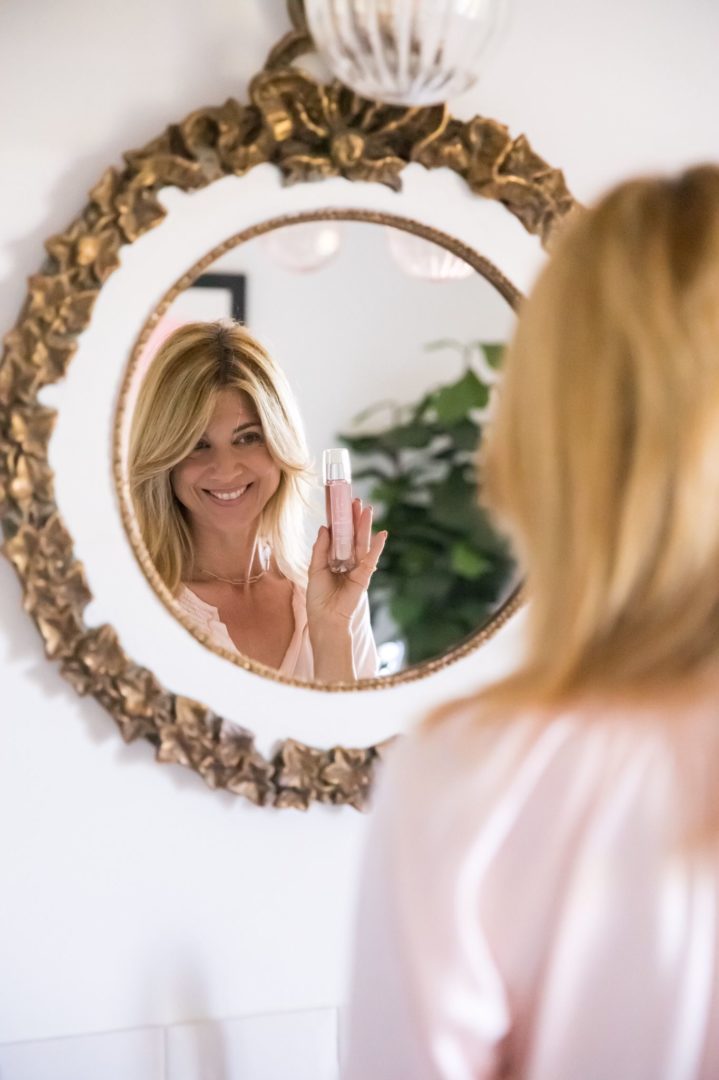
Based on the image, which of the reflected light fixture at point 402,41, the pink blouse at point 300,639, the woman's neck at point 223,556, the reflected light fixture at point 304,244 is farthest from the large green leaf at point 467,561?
the reflected light fixture at point 402,41

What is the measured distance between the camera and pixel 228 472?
4.01 ft

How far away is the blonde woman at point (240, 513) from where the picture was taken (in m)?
1.20

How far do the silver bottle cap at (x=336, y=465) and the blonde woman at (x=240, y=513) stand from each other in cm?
2

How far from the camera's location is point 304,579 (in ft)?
4.13

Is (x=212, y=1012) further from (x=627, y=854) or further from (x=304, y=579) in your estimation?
(x=627, y=854)

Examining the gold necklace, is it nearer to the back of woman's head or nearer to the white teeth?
A: the white teeth

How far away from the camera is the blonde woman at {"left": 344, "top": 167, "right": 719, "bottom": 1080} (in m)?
0.63

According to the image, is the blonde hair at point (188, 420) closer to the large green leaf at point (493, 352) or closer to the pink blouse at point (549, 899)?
the large green leaf at point (493, 352)

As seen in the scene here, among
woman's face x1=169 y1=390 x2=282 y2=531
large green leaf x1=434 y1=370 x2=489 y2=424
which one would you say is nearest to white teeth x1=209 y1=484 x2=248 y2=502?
woman's face x1=169 y1=390 x2=282 y2=531

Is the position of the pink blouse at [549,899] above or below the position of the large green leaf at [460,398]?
below

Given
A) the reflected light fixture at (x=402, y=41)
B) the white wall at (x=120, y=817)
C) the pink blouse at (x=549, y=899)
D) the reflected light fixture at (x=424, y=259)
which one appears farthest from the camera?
the reflected light fixture at (x=424, y=259)

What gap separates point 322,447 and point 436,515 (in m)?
0.14

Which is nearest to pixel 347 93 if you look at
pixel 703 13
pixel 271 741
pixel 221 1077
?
pixel 703 13

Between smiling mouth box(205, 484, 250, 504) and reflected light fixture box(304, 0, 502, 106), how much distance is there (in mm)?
389
